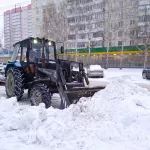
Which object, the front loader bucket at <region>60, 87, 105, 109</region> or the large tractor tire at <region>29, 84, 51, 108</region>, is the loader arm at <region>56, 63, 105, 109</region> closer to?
the front loader bucket at <region>60, 87, 105, 109</region>

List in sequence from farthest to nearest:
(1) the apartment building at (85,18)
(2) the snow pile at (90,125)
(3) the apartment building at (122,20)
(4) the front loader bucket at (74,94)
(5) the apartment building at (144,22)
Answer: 1. (1) the apartment building at (85,18)
2. (3) the apartment building at (122,20)
3. (5) the apartment building at (144,22)
4. (4) the front loader bucket at (74,94)
5. (2) the snow pile at (90,125)

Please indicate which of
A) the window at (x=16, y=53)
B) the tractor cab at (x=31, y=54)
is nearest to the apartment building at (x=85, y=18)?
the window at (x=16, y=53)

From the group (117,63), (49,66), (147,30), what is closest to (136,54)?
(117,63)

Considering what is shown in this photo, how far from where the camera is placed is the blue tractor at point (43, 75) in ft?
26.4

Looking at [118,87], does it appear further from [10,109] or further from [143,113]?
[10,109]

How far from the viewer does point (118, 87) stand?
7.60 meters

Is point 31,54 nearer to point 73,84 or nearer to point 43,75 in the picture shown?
point 43,75

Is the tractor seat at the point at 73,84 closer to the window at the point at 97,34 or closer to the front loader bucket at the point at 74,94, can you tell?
the front loader bucket at the point at 74,94

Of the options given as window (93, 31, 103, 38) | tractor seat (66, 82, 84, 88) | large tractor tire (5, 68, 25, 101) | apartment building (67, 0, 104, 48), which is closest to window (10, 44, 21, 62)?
large tractor tire (5, 68, 25, 101)

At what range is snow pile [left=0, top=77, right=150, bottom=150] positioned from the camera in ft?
16.3

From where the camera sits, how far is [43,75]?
8.96m

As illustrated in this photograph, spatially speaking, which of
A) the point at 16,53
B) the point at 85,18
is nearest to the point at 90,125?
the point at 16,53

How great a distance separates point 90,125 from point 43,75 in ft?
12.0

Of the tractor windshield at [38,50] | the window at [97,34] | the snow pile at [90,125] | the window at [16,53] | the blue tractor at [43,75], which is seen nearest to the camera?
the snow pile at [90,125]
